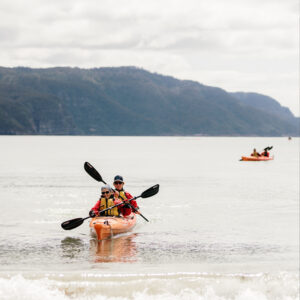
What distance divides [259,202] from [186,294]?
20.1 metres

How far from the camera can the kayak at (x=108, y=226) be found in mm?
18500

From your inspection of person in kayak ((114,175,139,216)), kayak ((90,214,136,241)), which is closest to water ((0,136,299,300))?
kayak ((90,214,136,241))

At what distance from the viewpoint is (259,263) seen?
16484 mm

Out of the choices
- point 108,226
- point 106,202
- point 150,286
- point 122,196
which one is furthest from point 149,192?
point 150,286

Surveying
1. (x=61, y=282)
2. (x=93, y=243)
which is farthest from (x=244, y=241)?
(x=61, y=282)

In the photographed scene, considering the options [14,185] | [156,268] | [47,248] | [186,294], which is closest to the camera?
[186,294]

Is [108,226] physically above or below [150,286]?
above

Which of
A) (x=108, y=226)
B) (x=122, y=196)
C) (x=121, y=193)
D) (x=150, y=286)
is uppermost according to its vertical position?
(x=121, y=193)

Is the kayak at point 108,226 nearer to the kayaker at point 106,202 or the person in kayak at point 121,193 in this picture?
the kayaker at point 106,202

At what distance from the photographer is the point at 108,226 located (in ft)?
61.6

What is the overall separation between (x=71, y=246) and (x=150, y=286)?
18.3 feet

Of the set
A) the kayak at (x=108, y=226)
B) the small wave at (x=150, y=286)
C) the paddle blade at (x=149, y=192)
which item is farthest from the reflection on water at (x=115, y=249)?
the small wave at (x=150, y=286)

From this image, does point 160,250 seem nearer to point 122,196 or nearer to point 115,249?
point 115,249

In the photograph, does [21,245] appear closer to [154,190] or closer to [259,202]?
[154,190]
